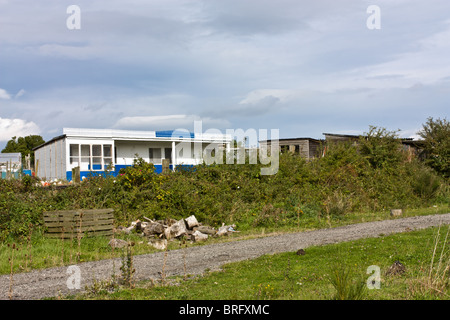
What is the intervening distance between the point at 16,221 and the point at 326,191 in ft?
41.8

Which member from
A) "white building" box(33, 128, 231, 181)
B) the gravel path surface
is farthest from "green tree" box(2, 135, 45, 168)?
the gravel path surface

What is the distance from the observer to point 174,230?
548 inches

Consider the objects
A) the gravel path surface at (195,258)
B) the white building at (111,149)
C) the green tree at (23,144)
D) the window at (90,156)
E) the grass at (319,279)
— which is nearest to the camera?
the grass at (319,279)

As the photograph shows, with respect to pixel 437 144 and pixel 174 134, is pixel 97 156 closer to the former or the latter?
pixel 174 134

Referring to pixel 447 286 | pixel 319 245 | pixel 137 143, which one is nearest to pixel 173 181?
pixel 319 245

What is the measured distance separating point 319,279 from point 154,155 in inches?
1244

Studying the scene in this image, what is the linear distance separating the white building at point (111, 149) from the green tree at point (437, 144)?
13.8 metres

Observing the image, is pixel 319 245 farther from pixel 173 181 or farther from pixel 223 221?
pixel 173 181

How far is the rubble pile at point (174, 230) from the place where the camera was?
543 inches

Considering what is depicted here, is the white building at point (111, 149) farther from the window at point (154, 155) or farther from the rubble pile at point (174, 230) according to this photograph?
the rubble pile at point (174, 230)

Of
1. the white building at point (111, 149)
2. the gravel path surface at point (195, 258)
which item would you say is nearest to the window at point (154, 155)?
the white building at point (111, 149)

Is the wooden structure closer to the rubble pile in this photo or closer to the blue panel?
the rubble pile

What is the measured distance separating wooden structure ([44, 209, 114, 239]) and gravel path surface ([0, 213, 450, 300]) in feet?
10.0

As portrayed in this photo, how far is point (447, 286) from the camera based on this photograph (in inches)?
250
